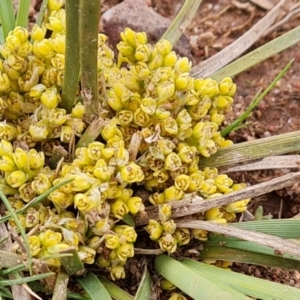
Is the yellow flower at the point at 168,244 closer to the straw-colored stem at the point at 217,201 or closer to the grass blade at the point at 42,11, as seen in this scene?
the straw-colored stem at the point at 217,201

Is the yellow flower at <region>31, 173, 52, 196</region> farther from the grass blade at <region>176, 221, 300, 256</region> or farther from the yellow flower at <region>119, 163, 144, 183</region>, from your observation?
the grass blade at <region>176, 221, 300, 256</region>

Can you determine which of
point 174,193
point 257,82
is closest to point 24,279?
point 174,193

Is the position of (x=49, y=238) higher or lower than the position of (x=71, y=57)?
lower

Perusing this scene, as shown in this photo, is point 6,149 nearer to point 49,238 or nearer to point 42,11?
point 49,238

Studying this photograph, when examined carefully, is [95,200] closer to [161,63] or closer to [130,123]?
[130,123]

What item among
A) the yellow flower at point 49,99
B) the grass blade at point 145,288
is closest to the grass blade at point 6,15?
the yellow flower at point 49,99

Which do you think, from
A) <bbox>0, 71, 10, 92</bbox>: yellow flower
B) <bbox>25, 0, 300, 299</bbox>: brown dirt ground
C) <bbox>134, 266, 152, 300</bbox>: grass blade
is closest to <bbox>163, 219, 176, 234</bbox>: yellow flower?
<bbox>134, 266, 152, 300</bbox>: grass blade

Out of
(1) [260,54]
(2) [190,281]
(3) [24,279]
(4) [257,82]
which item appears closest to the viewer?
(3) [24,279]
